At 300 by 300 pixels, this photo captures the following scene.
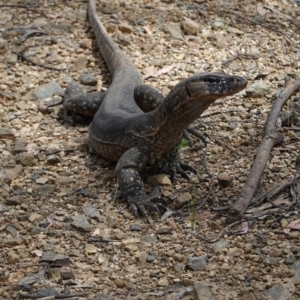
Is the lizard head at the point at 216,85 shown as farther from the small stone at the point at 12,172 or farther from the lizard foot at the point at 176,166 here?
the small stone at the point at 12,172

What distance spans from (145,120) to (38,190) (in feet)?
3.93

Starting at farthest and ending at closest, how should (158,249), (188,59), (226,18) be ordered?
(226,18) < (188,59) < (158,249)

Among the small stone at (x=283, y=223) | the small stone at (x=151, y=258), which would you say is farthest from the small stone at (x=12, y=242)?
the small stone at (x=283, y=223)

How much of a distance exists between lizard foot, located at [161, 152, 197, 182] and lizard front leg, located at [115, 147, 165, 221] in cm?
24

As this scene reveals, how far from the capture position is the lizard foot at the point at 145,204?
6629 mm

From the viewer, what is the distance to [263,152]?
22.5 ft

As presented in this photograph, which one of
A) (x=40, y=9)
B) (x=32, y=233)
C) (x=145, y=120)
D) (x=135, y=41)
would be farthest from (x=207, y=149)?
(x=40, y=9)

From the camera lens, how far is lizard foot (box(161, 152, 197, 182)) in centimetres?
714

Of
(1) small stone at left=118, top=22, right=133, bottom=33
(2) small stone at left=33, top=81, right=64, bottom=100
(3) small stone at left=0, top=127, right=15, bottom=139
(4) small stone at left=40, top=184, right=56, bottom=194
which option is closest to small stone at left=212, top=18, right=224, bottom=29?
(1) small stone at left=118, top=22, right=133, bottom=33

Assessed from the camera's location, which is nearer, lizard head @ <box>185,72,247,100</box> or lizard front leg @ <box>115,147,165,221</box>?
lizard head @ <box>185,72,247,100</box>

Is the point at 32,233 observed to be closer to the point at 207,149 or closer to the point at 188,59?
the point at 207,149

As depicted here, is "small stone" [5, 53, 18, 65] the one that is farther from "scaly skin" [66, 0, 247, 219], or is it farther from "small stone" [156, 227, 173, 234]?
"small stone" [156, 227, 173, 234]

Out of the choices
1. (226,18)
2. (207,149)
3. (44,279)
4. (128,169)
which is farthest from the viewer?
(226,18)

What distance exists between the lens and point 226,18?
10.1 metres
